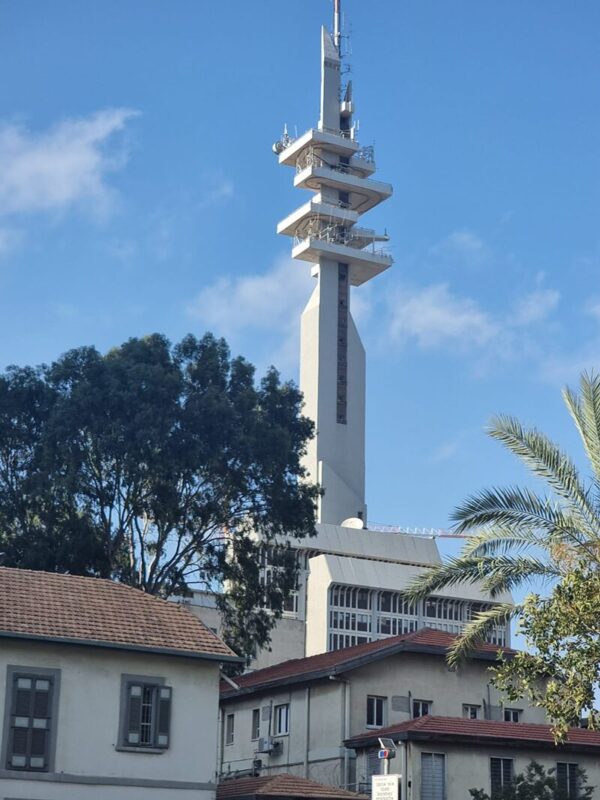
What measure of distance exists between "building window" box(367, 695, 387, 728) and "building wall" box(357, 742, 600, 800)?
2.26m

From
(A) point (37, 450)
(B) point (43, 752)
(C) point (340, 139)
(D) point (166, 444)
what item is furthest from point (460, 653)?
(C) point (340, 139)

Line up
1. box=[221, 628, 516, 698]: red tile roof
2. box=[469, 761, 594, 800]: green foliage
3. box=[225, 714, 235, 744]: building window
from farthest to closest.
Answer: box=[225, 714, 235, 744]: building window < box=[221, 628, 516, 698]: red tile roof < box=[469, 761, 594, 800]: green foliage

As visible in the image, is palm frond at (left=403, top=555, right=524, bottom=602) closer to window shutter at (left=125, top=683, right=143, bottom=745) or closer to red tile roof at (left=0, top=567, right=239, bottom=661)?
red tile roof at (left=0, top=567, right=239, bottom=661)

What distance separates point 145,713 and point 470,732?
985 centimetres

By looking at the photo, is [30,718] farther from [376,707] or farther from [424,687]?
[424,687]

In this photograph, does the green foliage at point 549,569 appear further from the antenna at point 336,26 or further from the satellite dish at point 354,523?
→ the antenna at point 336,26

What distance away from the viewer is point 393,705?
39406 mm

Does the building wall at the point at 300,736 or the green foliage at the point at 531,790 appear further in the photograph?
the building wall at the point at 300,736

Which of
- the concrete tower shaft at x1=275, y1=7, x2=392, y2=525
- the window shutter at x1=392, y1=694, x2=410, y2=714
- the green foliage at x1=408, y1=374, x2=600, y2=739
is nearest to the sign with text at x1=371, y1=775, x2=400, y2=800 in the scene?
the green foliage at x1=408, y1=374, x2=600, y2=739

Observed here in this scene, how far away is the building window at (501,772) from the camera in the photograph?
116ft

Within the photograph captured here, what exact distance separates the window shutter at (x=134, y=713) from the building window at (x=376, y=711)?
1121cm

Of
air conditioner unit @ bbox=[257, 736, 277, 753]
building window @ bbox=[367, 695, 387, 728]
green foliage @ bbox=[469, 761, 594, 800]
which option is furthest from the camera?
air conditioner unit @ bbox=[257, 736, 277, 753]

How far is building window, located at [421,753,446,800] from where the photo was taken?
112ft

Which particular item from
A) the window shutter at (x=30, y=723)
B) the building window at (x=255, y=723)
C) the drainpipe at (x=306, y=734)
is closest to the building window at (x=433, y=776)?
the drainpipe at (x=306, y=734)
